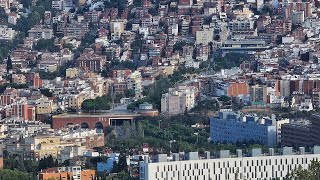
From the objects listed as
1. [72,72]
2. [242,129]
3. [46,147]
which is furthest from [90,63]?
[242,129]

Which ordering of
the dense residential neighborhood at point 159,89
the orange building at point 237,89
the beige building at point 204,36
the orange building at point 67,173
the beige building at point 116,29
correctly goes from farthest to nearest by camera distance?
the beige building at point 116,29
the beige building at point 204,36
the orange building at point 237,89
the dense residential neighborhood at point 159,89
the orange building at point 67,173

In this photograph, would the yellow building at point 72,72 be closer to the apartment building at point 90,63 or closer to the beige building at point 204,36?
the apartment building at point 90,63

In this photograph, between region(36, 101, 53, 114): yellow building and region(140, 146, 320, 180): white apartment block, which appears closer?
region(140, 146, 320, 180): white apartment block

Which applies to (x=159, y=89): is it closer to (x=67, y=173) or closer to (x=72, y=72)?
(x=72, y=72)

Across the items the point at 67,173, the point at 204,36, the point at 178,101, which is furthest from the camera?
the point at 204,36

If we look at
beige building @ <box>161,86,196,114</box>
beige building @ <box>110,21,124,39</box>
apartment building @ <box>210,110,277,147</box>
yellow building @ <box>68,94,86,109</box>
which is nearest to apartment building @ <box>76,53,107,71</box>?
beige building @ <box>110,21,124,39</box>

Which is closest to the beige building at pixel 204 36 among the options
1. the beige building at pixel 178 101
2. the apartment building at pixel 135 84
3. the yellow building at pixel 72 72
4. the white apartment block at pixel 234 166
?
the yellow building at pixel 72 72

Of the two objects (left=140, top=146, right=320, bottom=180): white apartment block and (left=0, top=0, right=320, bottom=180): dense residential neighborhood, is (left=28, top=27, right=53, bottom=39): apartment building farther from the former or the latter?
(left=140, top=146, right=320, bottom=180): white apartment block
